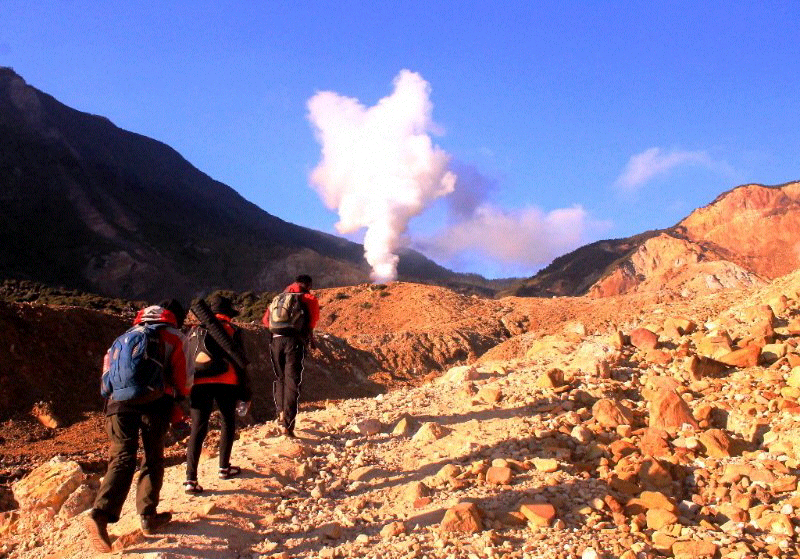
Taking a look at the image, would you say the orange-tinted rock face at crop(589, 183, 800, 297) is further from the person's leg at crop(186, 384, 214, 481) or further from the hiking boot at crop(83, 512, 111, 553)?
the hiking boot at crop(83, 512, 111, 553)

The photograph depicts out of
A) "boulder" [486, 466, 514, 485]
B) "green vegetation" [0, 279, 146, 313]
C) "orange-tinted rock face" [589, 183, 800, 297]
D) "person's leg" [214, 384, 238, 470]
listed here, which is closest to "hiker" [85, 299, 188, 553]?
"person's leg" [214, 384, 238, 470]

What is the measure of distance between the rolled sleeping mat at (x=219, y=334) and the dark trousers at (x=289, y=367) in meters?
1.15

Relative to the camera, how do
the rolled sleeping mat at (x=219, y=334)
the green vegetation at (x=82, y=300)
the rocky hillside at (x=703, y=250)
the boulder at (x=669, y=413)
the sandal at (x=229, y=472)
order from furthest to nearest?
the rocky hillside at (x=703, y=250)
the green vegetation at (x=82, y=300)
the boulder at (x=669, y=413)
the sandal at (x=229, y=472)
the rolled sleeping mat at (x=219, y=334)

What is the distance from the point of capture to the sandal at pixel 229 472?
5.95 meters

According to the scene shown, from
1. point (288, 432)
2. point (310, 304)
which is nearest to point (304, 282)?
point (310, 304)

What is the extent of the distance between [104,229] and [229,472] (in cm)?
5363

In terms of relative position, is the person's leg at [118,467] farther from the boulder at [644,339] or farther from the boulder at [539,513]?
the boulder at [644,339]

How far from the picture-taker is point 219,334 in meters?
5.76

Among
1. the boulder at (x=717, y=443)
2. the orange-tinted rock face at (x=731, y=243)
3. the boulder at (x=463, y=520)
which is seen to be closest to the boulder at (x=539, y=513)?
the boulder at (x=463, y=520)

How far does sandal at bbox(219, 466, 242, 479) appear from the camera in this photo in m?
5.95

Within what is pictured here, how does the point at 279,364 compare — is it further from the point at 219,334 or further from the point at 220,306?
the point at 219,334

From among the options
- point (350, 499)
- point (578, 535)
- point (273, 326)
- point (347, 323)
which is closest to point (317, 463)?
point (350, 499)

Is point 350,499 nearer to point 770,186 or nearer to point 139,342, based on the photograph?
point 139,342

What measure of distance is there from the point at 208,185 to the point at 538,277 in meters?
54.4
